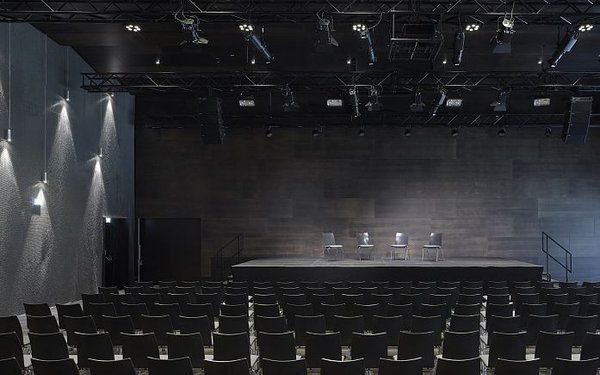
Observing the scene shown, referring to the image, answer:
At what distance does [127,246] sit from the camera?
1967 centimetres

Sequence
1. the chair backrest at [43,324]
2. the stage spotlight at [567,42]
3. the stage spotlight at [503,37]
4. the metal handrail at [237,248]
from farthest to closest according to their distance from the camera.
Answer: the metal handrail at [237,248] < the stage spotlight at [567,42] < the stage spotlight at [503,37] < the chair backrest at [43,324]

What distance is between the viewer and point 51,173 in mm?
14273

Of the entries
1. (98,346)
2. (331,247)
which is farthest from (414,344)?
(331,247)

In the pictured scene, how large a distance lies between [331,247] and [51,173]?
777 centimetres

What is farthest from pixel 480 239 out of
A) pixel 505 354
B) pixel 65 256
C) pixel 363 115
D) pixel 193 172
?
pixel 505 354

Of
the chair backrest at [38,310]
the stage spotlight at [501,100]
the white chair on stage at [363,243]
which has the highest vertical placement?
the stage spotlight at [501,100]

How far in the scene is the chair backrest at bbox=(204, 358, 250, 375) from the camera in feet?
17.3

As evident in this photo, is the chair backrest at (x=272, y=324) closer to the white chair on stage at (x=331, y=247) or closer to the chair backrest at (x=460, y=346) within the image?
the chair backrest at (x=460, y=346)

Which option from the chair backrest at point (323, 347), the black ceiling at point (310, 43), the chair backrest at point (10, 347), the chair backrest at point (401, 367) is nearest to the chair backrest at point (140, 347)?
the chair backrest at point (10, 347)

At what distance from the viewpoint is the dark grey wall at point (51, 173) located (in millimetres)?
12359

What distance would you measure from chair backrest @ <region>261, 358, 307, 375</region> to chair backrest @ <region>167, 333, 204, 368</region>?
1.38m

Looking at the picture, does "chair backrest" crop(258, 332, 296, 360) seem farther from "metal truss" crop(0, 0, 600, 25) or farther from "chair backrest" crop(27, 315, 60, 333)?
"metal truss" crop(0, 0, 600, 25)

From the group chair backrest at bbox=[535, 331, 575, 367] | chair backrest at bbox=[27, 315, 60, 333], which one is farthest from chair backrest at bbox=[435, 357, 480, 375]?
chair backrest at bbox=[27, 315, 60, 333]

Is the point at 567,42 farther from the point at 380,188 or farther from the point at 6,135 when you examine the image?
the point at 380,188
